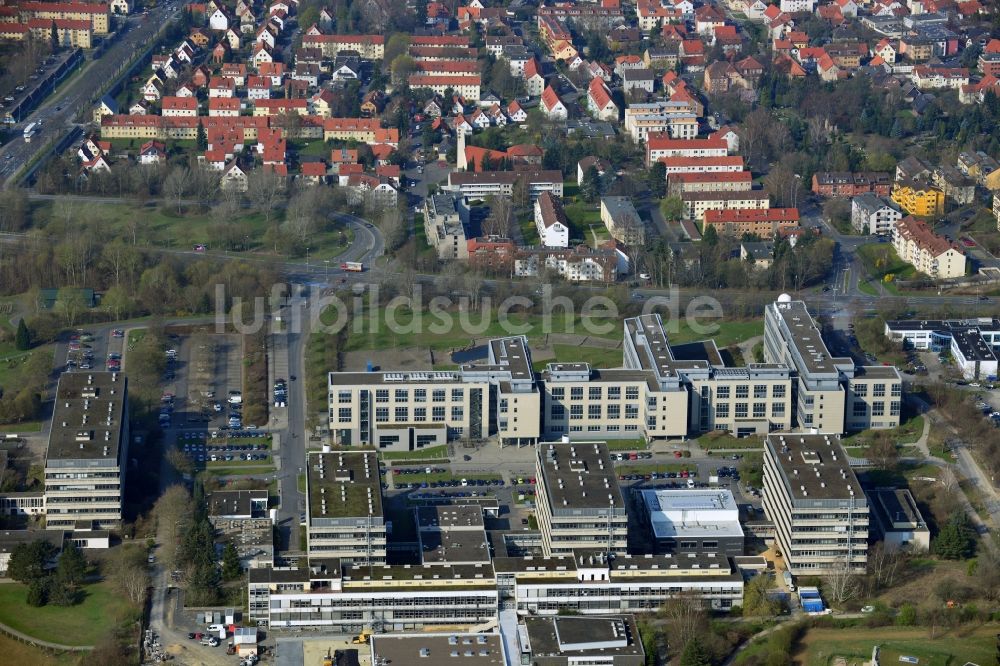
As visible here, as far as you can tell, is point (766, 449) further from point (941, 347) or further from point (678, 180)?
point (678, 180)

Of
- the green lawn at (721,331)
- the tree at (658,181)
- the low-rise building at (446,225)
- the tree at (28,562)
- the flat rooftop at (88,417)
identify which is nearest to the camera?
the tree at (28,562)

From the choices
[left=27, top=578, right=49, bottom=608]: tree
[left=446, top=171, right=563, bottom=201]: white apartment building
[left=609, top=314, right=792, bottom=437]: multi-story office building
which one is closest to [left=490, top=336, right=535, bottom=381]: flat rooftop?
[left=609, top=314, right=792, bottom=437]: multi-story office building

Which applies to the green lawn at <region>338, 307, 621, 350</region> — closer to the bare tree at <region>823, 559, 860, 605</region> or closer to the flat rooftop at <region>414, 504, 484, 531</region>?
the flat rooftop at <region>414, 504, 484, 531</region>

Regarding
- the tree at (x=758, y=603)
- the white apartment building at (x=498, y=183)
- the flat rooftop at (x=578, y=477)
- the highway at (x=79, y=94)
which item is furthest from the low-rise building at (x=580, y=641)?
the highway at (x=79, y=94)

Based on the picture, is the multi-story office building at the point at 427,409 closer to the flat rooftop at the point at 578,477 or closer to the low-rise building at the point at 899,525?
the flat rooftop at the point at 578,477

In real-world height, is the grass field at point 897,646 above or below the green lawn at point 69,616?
below

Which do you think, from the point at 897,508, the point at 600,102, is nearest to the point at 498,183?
the point at 600,102

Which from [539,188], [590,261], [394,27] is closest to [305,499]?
[590,261]
